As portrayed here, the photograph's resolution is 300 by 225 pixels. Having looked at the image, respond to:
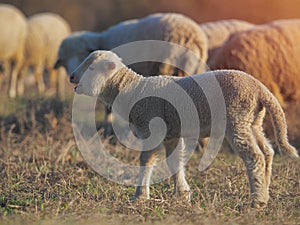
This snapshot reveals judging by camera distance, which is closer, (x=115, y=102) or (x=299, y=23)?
(x=115, y=102)

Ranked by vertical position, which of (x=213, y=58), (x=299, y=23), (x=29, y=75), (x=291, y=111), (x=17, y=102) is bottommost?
(x=29, y=75)

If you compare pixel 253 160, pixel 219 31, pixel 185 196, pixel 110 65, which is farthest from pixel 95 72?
pixel 219 31

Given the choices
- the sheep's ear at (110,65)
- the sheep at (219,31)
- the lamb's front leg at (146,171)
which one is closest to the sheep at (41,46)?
the sheep at (219,31)

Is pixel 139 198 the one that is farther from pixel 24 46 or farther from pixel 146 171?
pixel 24 46

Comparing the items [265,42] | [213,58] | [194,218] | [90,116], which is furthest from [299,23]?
[194,218]

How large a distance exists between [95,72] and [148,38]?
3.32 metres

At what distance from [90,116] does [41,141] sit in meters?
1.70

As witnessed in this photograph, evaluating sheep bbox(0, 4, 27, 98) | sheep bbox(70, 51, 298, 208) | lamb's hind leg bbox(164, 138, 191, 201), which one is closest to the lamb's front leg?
sheep bbox(70, 51, 298, 208)

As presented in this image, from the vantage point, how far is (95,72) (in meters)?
5.13

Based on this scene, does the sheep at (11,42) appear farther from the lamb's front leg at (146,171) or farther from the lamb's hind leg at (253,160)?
the lamb's hind leg at (253,160)

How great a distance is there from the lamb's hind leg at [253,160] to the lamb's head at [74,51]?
4813 mm

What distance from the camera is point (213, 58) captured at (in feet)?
29.6

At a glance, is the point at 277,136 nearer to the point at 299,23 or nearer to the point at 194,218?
the point at 194,218

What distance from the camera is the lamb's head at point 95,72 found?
511 centimetres
